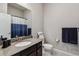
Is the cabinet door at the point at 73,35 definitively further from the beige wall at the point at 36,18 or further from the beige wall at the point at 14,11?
the beige wall at the point at 14,11

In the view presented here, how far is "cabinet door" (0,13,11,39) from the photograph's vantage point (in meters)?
1.78

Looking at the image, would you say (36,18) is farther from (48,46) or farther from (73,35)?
(73,35)

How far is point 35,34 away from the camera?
116 inches

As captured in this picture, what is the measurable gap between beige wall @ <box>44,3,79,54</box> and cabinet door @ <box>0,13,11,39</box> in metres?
1.38

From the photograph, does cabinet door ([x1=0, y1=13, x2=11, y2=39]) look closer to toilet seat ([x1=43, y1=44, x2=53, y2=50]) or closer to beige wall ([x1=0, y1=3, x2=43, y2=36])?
beige wall ([x1=0, y1=3, x2=43, y2=36])

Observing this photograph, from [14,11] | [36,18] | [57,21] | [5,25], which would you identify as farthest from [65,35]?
[5,25]

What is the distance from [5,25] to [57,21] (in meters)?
1.87

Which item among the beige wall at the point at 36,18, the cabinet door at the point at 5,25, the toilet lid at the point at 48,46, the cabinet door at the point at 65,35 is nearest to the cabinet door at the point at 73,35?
the cabinet door at the point at 65,35

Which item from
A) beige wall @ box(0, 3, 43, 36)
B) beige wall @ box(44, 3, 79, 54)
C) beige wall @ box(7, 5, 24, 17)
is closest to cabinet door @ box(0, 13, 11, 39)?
beige wall @ box(7, 5, 24, 17)

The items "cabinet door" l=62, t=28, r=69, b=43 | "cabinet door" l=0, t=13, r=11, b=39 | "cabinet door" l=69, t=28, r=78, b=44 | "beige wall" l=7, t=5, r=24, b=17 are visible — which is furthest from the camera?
"cabinet door" l=62, t=28, r=69, b=43

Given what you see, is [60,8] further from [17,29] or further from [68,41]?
[17,29]

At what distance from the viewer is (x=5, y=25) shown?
1.89 metres

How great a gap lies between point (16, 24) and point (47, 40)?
1.28m

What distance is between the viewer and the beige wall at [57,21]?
9.54ft
